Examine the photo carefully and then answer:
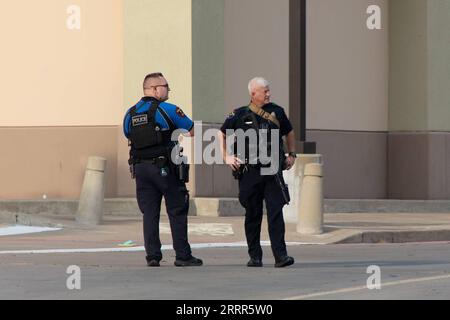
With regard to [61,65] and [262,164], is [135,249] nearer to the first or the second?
[262,164]

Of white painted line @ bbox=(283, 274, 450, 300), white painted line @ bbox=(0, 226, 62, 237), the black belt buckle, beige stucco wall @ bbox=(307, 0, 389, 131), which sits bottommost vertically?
white painted line @ bbox=(0, 226, 62, 237)

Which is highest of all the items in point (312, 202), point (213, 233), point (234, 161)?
point (234, 161)

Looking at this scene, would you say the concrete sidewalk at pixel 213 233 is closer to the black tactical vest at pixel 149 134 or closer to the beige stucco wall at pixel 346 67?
the black tactical vest at pixel 149 134

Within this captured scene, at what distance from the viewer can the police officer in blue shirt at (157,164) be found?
13.3 metres

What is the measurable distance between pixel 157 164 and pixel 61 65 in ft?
35.2

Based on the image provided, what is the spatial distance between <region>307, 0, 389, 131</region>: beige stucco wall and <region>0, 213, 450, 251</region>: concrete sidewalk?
477 centimetres

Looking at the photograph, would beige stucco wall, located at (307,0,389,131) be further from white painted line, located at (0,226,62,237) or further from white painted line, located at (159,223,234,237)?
white painted line, located at (0,226,62,237)

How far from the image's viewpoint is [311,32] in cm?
2570

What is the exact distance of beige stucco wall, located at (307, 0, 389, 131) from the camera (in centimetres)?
2583

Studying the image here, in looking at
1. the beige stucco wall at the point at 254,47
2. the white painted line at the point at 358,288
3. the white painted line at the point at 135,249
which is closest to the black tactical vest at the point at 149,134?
the white painted line at the point at 135,249

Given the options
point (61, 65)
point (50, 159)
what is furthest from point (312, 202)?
point (61, 65)

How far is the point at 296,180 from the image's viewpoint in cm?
2027

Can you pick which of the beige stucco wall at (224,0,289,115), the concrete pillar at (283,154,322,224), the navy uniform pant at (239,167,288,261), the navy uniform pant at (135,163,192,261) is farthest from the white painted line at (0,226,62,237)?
the beige stucco wall at (224,0,289,115)
